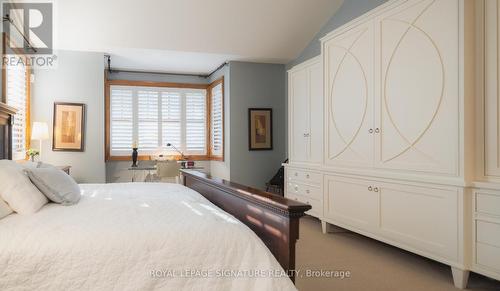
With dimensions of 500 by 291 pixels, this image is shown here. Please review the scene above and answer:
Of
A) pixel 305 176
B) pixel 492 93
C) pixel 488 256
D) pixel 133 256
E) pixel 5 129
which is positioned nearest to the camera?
pixel 133 256

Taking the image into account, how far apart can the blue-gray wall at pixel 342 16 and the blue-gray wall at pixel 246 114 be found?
2.09ft

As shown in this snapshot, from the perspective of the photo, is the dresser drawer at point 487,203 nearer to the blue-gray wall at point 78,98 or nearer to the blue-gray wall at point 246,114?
the blue-gray wall at point 246,114

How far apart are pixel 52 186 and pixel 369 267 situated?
2422mm

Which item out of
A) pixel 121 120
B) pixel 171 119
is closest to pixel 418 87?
pixel 171 119

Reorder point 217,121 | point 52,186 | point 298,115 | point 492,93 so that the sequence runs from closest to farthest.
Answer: point 52,186
point 492,93
point 298,115
point 217,121

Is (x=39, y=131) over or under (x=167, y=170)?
over

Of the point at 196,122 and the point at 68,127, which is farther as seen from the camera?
the point at 196,122

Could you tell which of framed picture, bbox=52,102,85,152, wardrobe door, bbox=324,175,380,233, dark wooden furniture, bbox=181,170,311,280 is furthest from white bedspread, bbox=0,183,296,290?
framed picture, bbox=52,102,85,152

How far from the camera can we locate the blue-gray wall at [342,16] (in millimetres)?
4332

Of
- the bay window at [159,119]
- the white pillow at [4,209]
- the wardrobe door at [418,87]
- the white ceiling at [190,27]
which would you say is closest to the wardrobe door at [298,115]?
the white ceiling at [190,27]

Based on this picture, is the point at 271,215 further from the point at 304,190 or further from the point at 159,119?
the point at 159,119

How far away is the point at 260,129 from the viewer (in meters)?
6.10

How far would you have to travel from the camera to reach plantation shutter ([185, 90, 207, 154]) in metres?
6.76

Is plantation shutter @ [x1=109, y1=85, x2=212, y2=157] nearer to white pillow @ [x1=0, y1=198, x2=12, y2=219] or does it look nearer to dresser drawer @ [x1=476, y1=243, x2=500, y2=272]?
white pillow @ [x1=0, y1=198, x2=12, y2=219]
